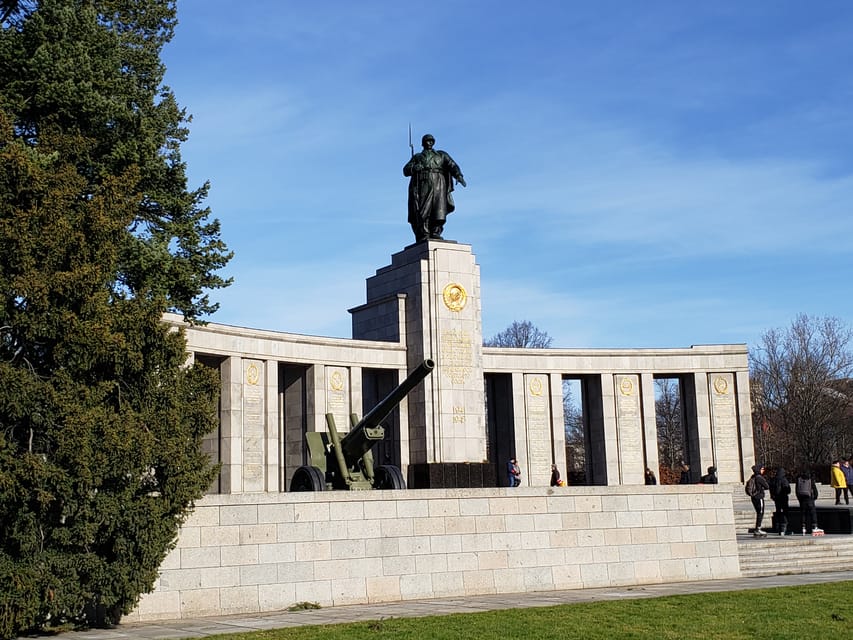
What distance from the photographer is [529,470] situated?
38.2 metres

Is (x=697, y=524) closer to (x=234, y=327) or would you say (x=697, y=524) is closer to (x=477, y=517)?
(x=477, y=517)

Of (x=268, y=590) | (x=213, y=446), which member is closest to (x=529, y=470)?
(x=213, y=446)

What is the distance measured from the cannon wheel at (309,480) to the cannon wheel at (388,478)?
1297mm

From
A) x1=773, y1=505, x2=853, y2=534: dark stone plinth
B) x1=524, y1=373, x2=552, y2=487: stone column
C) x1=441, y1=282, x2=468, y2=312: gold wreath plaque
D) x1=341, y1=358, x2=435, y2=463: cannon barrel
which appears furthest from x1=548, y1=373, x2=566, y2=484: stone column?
x1=341, y1=358, x2=435, y2=463: cannon barrel

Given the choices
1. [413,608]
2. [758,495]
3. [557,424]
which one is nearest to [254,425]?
[557,424]

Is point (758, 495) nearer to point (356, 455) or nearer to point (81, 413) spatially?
point (356, 455)

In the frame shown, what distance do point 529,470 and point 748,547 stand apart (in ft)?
56.7

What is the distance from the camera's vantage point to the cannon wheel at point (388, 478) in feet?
61.8

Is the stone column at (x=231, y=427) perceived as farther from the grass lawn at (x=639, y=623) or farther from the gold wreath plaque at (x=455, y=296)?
the grass lawn at (x=639, y=623)

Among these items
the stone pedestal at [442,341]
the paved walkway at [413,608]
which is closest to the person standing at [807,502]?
the paved walkway at [413,608]

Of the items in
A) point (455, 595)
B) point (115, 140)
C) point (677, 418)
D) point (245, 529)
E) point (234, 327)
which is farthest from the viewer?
point (677, 418)

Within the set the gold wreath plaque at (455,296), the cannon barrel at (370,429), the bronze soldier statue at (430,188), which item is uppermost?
the bronze soldier statue at (430,188)

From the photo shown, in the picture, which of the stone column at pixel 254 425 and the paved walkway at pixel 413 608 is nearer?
the paved walkway at pixel 413 608

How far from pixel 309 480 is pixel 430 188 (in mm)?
14300
